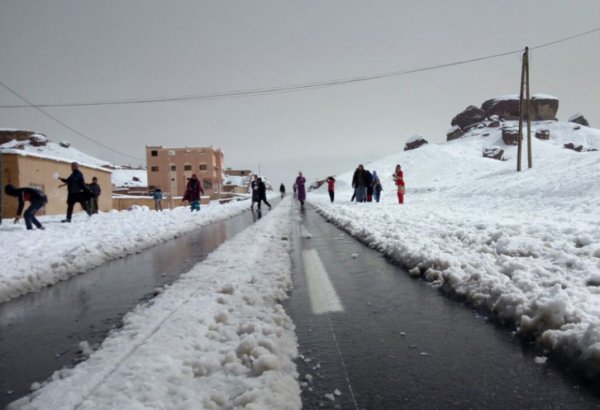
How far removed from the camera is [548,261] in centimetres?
444

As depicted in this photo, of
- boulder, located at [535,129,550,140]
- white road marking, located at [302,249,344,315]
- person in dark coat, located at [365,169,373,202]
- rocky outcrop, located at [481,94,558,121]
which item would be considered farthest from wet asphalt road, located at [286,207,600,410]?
rocky outcrop, located at [481,94,558,121]

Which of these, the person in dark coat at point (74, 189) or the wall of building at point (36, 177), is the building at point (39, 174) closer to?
the wall of building at point (36, 177)

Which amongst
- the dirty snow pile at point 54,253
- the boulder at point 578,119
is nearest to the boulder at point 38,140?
the dirty snow pile at point 54,253

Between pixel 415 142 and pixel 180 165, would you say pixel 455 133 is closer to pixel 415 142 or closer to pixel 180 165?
pixel 415 142

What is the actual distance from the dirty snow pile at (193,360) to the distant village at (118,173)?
19.1 metres

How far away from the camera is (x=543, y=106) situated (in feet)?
365

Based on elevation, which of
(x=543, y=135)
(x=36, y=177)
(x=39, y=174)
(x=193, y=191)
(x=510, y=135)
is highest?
(x=543, y=135)

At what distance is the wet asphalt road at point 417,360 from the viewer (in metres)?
1.98

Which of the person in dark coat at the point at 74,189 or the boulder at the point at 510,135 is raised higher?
the boulder at the point at 510,135

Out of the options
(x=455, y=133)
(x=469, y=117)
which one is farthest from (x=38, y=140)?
(x=469, y=117)

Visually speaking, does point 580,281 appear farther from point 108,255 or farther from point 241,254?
point 108,255

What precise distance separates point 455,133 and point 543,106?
2951 cm

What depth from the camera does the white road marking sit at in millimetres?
3621

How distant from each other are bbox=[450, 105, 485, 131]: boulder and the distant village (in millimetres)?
66631
